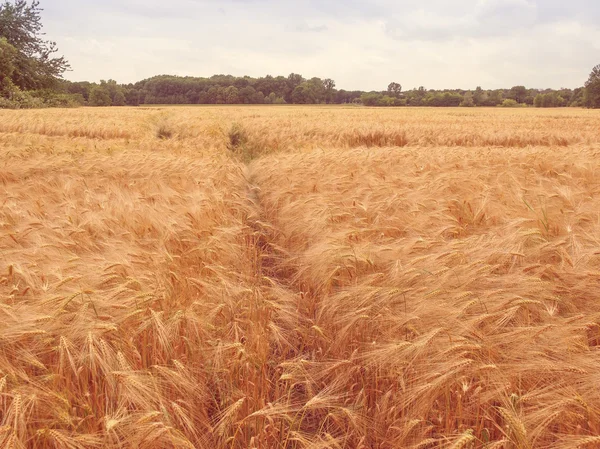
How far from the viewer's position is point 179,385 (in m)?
1.51

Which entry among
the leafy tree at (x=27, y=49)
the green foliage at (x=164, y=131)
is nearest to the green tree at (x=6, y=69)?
the leafy tree at (x=27, y=49)

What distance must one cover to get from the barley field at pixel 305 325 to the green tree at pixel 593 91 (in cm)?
6745

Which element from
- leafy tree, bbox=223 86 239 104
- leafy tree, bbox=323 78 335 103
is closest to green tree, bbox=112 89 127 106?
leafy tree, bbox=223 86 239 104

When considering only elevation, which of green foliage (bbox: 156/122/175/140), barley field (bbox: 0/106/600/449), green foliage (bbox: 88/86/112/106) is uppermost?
green foliage (bbox: 88/86/112/106)

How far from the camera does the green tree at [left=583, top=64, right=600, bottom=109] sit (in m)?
56.1

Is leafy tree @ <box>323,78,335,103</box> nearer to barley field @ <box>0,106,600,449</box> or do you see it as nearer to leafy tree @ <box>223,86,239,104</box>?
leafy tree @ <box>223,86,239,104</box>

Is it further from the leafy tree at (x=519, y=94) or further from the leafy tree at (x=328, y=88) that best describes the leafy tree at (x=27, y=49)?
the leafy tree at (x=519, y=94)

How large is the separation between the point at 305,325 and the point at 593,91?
231 feet

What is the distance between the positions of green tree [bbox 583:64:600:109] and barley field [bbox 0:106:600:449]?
67.5 metres

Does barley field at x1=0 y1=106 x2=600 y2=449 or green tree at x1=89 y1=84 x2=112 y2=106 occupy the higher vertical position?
green tree at x1=89 y1=84 x2=112 y2=106

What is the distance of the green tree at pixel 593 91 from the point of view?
5609 cm

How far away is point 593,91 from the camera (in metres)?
56.4

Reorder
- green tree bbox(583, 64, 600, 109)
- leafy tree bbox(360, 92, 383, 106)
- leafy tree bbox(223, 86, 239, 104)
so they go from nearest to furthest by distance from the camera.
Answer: green tree bbox(583, 64, 600, 109), leafy tree bbox(223, 86, 239, 104), leafy tree bbox(360, 92, 383, 106)

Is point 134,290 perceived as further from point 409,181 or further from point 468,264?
point 409,181
